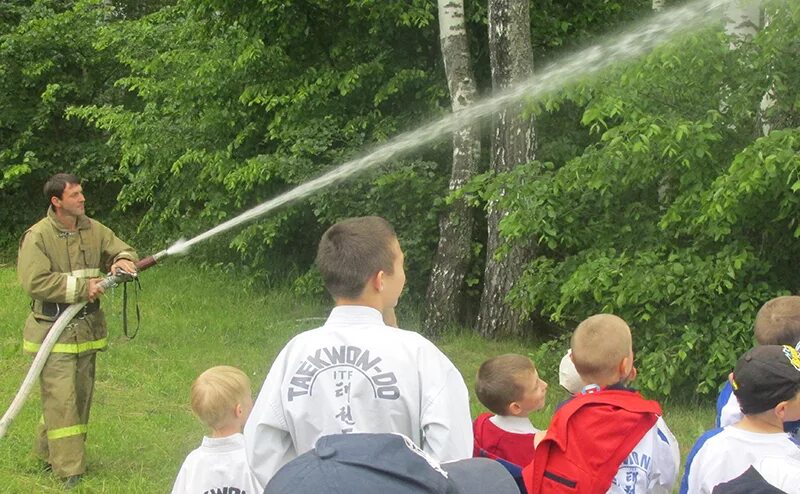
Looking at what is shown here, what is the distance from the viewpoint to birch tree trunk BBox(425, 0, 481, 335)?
32.7 ft

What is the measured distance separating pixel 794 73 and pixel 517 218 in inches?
84.9

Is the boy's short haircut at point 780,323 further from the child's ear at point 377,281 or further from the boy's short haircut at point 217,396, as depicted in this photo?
the boy's short haircut at point 217,396

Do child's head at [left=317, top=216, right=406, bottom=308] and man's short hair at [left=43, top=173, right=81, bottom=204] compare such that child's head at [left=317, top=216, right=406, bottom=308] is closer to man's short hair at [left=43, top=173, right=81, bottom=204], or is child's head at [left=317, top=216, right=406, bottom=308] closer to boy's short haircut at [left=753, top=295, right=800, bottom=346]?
boy's short haircut at [left=753, top=295, right=800, bottom=346]

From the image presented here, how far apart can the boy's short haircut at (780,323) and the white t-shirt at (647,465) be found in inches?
25.1

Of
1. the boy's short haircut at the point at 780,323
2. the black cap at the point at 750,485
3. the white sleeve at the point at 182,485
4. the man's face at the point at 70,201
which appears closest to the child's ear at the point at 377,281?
the black cap at the point at 750,485

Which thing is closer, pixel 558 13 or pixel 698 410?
pixel 698 410

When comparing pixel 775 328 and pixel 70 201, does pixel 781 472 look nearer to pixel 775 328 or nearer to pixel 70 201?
pixel 775 328

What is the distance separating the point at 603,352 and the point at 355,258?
1023 millimetres

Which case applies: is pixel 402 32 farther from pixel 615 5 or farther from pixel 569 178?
pixel 569 178

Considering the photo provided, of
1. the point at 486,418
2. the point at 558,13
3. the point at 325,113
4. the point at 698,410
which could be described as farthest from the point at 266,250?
the point at 486,418

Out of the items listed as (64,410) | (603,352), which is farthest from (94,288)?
(603,352)

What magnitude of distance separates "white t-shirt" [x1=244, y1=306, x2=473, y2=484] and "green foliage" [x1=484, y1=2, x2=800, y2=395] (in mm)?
3865

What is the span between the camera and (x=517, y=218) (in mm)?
7516

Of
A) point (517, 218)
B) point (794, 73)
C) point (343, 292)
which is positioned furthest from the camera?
point (517, 218)
